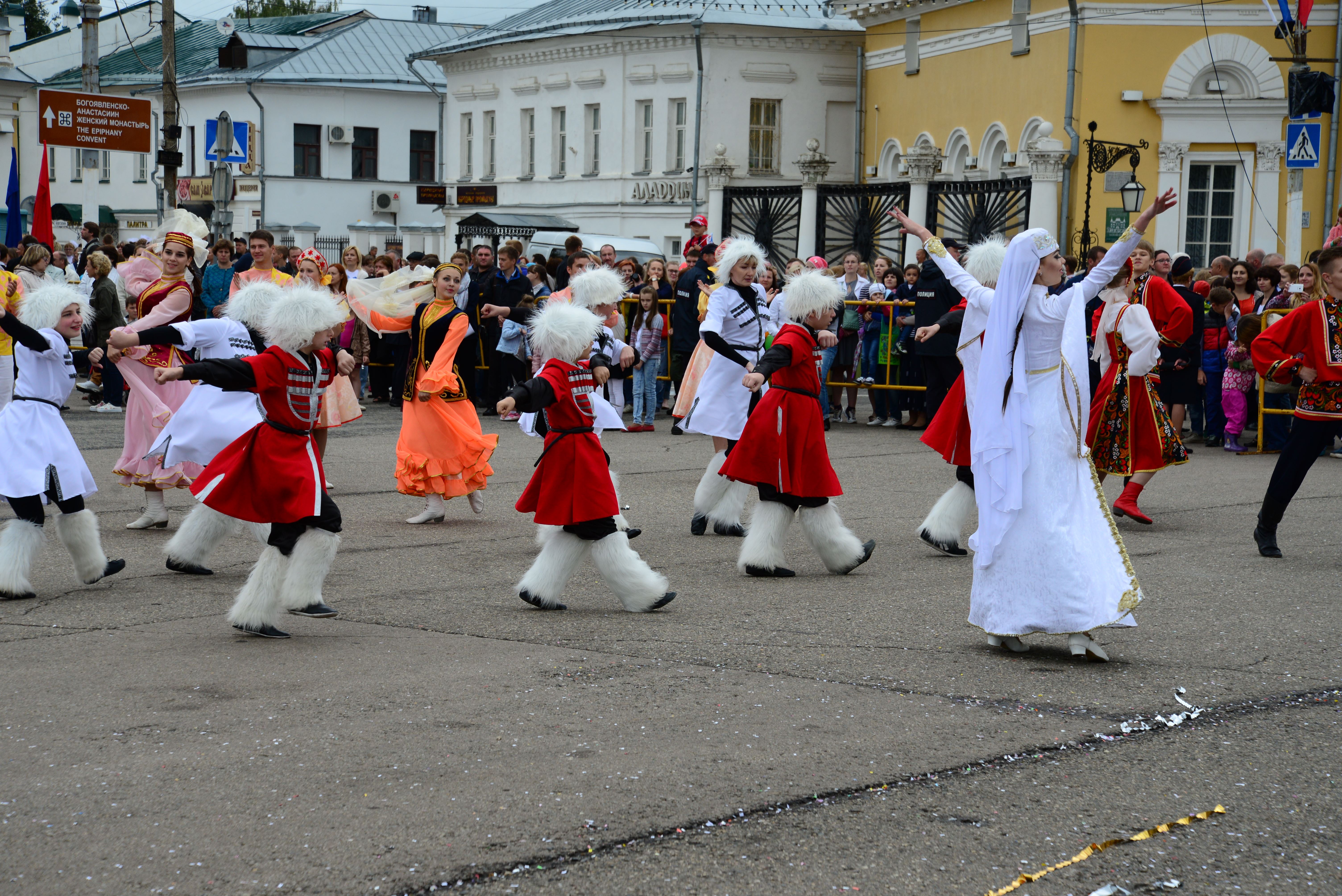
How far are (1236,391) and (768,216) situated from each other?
593 inches

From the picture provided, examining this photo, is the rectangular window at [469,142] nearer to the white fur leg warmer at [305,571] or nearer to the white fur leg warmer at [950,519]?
the white fur leg warmer at [950,519]

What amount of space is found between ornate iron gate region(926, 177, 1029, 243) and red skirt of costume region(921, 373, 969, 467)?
44.2 ft

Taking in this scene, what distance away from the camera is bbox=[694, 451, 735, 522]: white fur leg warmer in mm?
9930

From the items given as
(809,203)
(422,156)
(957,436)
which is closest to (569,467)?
(957,436)

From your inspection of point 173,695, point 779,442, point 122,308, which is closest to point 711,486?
point 779,442

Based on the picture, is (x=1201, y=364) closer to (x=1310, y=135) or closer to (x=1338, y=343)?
(x=1310, y=135)

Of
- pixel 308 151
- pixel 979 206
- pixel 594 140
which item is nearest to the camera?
pixel 979 206

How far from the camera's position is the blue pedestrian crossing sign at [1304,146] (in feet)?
55.4

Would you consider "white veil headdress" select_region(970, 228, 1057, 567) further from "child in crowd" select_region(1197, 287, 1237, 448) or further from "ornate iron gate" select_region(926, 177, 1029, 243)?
"ornate iron gate" select_region(926, 177, 1029, 243)

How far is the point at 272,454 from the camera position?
22.4 feet

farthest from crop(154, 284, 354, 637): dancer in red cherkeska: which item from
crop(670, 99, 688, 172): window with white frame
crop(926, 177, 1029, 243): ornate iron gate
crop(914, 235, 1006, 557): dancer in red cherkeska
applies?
crop(670, 99, 688, 172): window with white frame

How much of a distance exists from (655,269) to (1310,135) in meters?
7.95

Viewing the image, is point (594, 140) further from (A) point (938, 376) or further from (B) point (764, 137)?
(A) point (938, 376)

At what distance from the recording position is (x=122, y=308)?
19.1 metres
